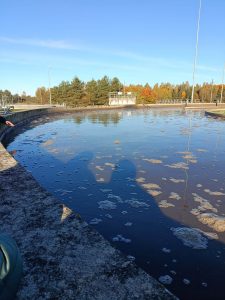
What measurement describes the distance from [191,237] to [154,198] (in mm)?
1917

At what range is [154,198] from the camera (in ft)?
22.2

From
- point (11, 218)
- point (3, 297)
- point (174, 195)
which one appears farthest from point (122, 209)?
point (3, 297)

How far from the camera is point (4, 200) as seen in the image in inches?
211

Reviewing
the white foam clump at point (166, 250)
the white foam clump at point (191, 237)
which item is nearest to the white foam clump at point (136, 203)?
the white foam clump at point (191, 237)

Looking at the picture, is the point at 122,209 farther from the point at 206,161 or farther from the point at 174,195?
the point at 206,161

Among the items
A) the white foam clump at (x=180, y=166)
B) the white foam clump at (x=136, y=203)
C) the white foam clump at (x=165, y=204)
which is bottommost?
the white foam clump at (x=180, y=166)

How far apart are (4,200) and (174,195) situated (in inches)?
153

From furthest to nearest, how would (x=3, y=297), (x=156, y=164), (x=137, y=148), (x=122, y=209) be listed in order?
(x=137, y=148), (x=156, y=164), (x=122, y=209), (x=3, y=297)

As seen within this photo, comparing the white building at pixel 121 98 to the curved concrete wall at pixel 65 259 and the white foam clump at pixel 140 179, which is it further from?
the curved concrete wall at pixel 65 259

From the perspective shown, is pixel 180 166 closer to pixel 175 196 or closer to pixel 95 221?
pixel 175 196

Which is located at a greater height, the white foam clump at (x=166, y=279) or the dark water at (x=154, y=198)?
the white foam clump at (x=166, y=279)

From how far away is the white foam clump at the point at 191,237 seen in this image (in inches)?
184

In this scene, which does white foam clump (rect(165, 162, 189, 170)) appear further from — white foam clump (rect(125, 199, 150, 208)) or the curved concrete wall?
the curved concrete wall

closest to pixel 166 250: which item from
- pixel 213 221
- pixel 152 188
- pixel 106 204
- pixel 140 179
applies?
pixel 213 221
